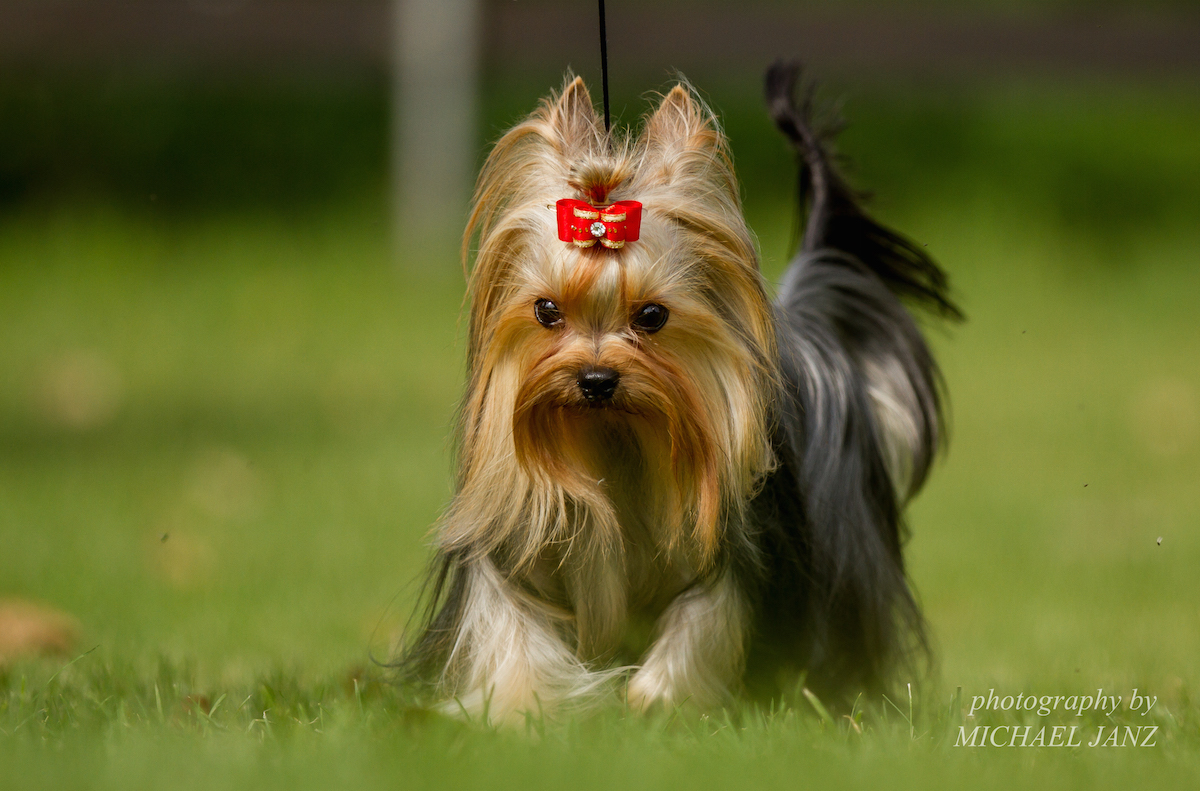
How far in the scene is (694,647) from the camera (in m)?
3.20

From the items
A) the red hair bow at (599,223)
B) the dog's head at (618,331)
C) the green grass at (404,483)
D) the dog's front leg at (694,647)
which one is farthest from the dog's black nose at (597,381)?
the green grass at (404,483)

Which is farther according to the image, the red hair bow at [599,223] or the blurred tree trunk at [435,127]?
the blurred tree trunk at [435,127]

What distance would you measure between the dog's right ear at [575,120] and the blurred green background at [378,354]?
2.16 feet

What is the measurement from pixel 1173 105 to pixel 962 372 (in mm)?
6674

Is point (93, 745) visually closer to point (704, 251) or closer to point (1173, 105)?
point (704, 251)

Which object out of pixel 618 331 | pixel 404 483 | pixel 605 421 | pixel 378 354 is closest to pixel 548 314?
pixel 618 331

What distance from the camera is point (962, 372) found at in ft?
30.8

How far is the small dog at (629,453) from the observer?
2.97m

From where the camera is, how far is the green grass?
9.71 ft

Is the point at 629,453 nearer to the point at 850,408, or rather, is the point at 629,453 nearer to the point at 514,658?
the point at 514,658

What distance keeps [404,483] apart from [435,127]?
6.04 metres

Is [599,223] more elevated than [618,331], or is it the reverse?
[599,223]

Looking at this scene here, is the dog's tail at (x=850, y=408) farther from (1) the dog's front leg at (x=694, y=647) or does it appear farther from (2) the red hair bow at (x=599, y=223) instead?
(2) the red hair bow at (x=599, y=223)

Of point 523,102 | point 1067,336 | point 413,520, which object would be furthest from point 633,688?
point 523,102
